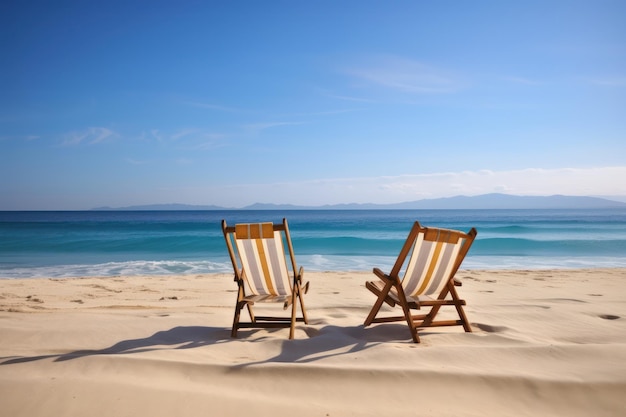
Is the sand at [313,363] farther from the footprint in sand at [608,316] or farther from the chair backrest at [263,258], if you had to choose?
the chair backrest at [263,258]

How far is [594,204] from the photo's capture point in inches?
4400

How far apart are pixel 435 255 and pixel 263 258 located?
1587mm

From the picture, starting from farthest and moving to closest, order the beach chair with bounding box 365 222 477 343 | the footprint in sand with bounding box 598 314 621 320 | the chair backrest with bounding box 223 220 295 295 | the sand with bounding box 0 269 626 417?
the footprint in sand with bounding box 598 314 621 320, the chair backrest with bounding box 223 220 295 295, the beach chair with bounding box 365 222 477 343, the sand with bounding box 0 269 626 417

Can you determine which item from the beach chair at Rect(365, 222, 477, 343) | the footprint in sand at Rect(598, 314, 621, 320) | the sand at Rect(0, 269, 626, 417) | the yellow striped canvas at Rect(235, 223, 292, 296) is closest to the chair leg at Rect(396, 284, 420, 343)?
the beach chair at Rect(365, 222, 477, 343)

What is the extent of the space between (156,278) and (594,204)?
129m

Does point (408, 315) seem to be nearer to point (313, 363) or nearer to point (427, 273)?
point (427, 273)

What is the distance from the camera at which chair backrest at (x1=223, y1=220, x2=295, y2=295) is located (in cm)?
399

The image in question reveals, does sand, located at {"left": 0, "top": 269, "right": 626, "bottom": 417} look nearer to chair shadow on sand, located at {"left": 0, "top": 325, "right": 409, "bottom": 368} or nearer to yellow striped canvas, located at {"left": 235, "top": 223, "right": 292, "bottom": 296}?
chair shadow on sand, located at {"left": 0, "top": 325, "right": 409, "bottom": 368}

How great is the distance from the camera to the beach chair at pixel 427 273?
11.8ft

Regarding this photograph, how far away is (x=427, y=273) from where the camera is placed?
377 cm

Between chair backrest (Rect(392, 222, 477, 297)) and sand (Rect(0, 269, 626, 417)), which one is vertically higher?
chair backrest (Rect(392, 222, 477, 297))

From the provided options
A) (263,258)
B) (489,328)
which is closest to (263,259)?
(263,258)

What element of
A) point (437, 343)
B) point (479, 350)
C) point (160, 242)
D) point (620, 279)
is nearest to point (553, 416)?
point (479, 350)

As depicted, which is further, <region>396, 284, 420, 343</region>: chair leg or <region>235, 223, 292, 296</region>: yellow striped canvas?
<region>235, 223, 292, 296</region>: yellow striped canvas
